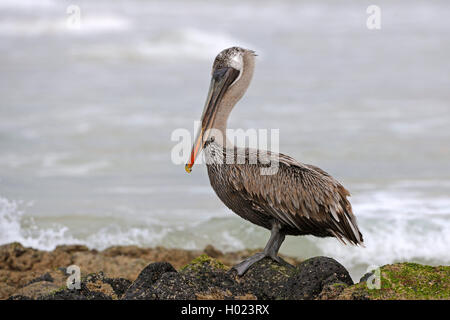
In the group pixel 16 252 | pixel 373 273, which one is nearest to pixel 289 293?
pixel 373 273

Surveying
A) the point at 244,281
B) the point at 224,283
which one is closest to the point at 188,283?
the point at 224,283

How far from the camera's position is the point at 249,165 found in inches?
319

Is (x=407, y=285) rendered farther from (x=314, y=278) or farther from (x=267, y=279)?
(x=267, y=279)

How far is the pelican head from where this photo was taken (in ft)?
27.6

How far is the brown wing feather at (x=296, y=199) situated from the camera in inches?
315

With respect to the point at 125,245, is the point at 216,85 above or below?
above

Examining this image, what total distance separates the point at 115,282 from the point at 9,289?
9.44 feet

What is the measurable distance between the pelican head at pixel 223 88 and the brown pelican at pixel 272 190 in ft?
0.04

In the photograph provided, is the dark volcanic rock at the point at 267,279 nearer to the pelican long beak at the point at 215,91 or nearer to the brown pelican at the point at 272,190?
the brown pelican at the point at 272,190

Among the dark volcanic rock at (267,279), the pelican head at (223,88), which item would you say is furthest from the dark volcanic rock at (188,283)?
the pelican head at (223,88)
